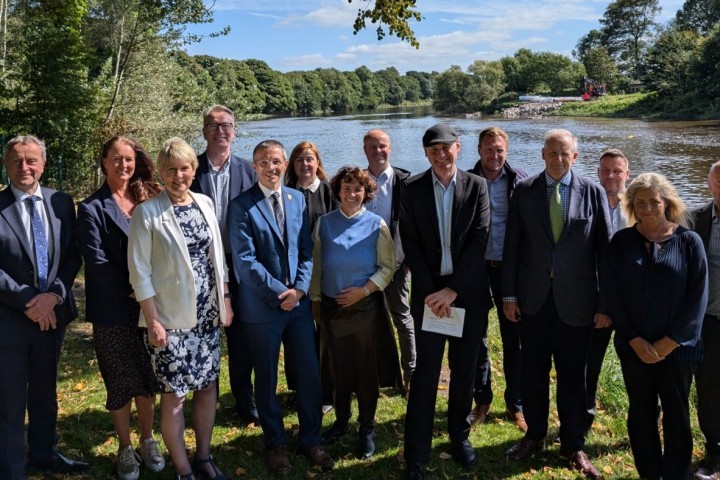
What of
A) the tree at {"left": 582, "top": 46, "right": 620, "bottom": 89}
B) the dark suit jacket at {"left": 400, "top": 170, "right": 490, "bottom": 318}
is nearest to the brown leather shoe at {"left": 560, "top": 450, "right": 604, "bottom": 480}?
the dark suit jacket at {"left": 400, "top": 170, "right": 490, "bottom": 318}

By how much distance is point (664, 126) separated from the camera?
42.7 m

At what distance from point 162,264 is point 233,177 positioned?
115 cm

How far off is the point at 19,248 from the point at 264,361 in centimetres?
164

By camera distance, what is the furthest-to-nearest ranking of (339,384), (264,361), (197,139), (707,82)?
1. (707,82)
2. (197,139)
3. (339,384)
4. (264,361)

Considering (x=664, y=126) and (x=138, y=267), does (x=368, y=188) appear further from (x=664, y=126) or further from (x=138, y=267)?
(x=664, y=126)

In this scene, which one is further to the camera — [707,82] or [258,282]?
[707,82]

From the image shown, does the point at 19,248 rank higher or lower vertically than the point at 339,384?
higher

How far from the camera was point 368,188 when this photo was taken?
3984 mm

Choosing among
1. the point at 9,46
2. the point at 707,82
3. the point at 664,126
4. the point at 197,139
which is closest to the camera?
the point at 9,46

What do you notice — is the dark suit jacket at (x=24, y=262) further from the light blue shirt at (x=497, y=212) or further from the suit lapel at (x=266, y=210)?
the light blue shirt at (x=497, y=212)

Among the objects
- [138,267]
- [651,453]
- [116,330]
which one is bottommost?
[651,453]

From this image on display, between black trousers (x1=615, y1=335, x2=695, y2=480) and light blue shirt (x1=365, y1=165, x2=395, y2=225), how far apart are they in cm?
202

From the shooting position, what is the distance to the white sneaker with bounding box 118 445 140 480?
3701mm

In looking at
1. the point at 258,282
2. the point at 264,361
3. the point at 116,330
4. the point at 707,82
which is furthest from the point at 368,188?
the point at 707,82
